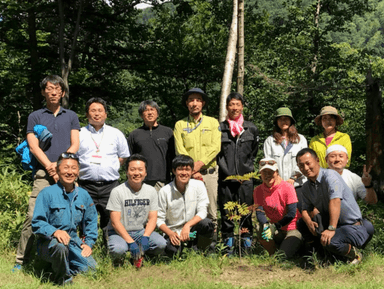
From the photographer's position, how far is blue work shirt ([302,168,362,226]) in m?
4.42

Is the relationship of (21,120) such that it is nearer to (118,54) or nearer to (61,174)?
(118,54)

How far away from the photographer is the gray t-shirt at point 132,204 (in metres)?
4.58

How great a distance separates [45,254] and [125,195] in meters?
1.06

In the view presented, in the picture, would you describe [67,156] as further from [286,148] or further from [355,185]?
[355,185]

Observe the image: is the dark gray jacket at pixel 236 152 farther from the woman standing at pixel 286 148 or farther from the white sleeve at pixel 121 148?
the white sleeve at pixel 121 148

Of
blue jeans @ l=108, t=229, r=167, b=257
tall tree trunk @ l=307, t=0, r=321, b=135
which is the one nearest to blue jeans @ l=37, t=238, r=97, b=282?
blue jeans @ l=108, t=229, r=167, b=257

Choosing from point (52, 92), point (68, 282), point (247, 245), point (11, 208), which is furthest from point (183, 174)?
point (11, 208)

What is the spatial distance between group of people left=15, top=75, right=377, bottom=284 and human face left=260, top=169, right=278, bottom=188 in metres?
0.01

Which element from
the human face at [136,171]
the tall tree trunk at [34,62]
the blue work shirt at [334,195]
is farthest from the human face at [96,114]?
the tall tree trunk at [34,62]

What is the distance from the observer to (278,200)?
4820 millimetres

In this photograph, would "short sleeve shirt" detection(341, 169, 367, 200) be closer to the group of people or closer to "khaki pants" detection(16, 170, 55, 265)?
the group of people

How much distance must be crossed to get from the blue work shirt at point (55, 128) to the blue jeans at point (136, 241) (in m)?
1.15

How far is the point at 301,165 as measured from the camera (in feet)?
14.9

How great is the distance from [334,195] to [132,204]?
2.30 meters
